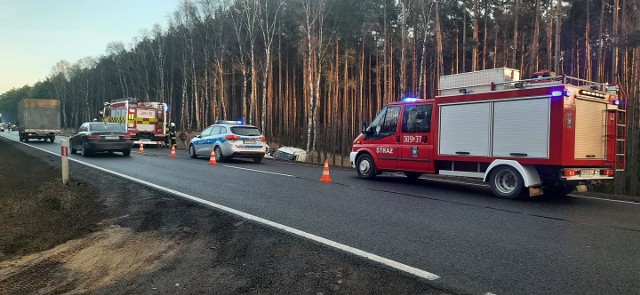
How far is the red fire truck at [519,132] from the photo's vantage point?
8406 mm

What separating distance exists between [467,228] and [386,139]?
586 cm

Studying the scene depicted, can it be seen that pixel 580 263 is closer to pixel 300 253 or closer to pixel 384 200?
pixel 300 253

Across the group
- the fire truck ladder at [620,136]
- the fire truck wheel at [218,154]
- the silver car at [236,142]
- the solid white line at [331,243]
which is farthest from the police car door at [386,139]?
the fire truck wheel at [218,154]

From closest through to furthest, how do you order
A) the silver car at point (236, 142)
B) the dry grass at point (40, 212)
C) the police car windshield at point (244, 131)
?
the dry grass at point (40, 212) < the silver car at point (236, 142) < the police car windshield at point (244, 131)

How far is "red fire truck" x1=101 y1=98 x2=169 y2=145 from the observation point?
2652cm

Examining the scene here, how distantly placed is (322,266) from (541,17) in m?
23.0

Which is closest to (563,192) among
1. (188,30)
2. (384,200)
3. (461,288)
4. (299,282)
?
(384,200)

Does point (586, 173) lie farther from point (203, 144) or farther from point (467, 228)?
point (203, 144)

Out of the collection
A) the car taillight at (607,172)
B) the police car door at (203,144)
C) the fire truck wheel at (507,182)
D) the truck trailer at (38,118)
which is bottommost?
the fire truck wheel at (507,182)

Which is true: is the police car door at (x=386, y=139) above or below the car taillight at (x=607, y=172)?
above

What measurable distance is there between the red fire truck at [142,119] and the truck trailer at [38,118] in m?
9.80

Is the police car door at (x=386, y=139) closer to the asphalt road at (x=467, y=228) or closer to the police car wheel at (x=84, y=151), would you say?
the asphalt road at (x=467, y=228)

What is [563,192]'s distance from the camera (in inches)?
379

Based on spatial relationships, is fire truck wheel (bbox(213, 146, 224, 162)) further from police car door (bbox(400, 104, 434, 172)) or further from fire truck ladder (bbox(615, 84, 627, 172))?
fire truck ladder (bbox(615, 84, 627, 172))
